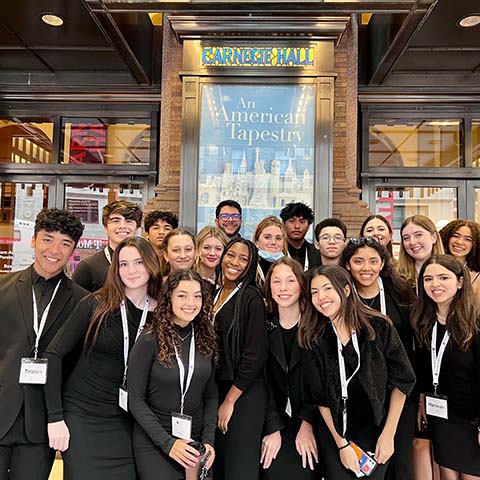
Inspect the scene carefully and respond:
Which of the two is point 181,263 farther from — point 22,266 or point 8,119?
point 8,119

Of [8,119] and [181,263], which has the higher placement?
[8,119]

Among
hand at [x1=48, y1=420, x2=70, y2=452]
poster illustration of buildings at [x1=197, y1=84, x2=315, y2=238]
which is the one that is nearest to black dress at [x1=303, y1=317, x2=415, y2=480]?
hand at [x1=48, y1=420, x2=70, y2=452]

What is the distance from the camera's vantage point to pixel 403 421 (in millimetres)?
2459

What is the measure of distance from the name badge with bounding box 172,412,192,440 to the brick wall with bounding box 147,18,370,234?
10.7 feet

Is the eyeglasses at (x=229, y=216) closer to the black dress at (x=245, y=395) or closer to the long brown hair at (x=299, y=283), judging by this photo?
the long brown hair at (x=299, y=283)

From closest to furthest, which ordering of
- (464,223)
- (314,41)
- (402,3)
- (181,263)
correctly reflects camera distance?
1. (181,263)
2. (464,223)
3. (402,3)
4. (314,41)

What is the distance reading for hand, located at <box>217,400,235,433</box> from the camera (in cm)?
235

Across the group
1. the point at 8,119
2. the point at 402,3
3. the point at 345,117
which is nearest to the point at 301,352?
the point at 402,3

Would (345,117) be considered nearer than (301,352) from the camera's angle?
No

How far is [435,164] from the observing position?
6.12 m

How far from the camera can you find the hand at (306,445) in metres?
2.33

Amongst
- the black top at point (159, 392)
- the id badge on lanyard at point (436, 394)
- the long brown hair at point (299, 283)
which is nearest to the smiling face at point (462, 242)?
the id badge on lanyard at point (436, 394)

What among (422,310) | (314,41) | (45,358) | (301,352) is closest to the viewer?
(45,358)

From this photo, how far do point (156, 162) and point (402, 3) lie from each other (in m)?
3.22
